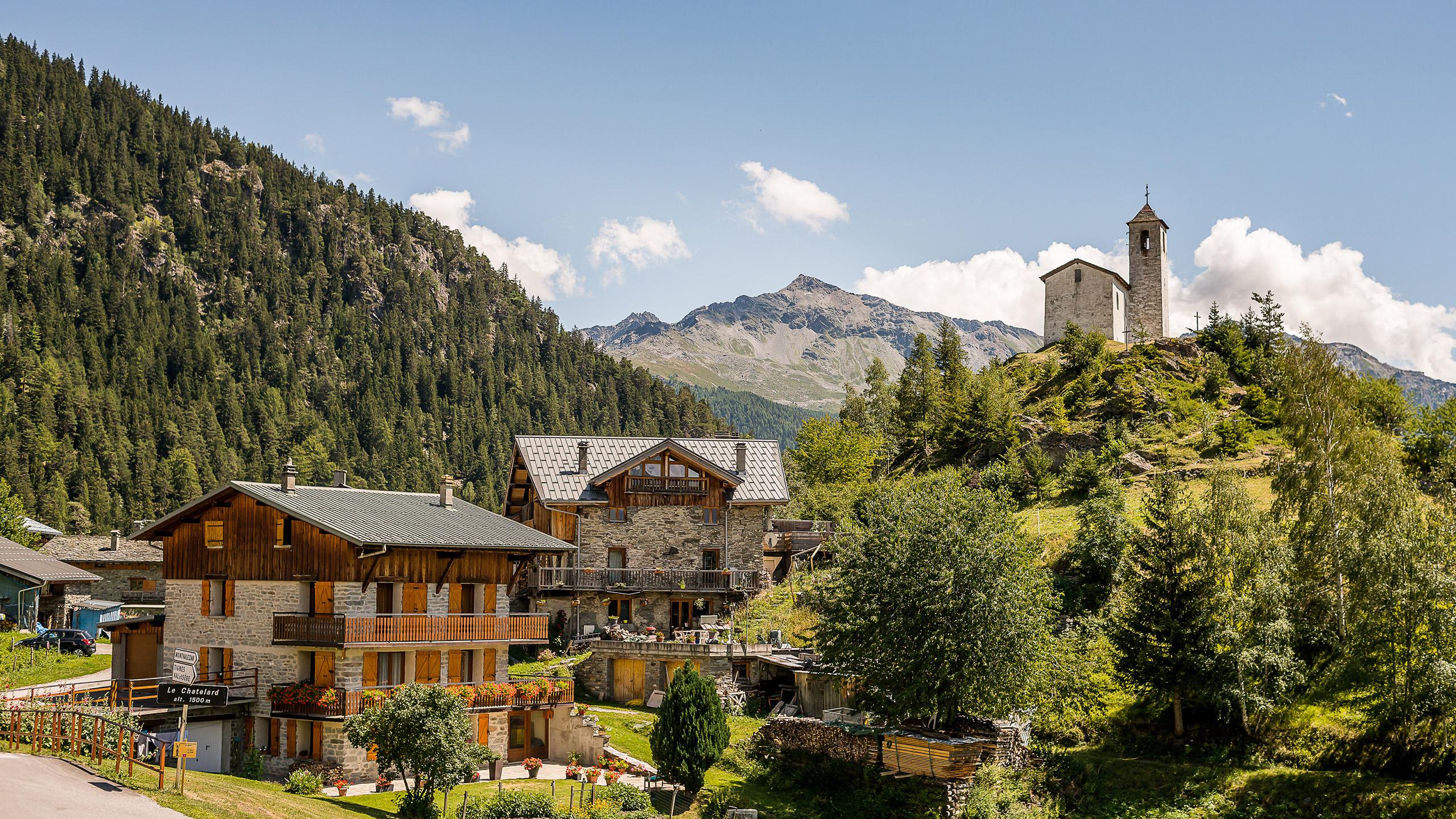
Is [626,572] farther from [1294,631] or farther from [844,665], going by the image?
[1294,631]

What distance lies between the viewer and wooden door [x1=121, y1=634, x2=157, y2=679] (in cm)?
4322

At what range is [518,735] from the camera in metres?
41.3

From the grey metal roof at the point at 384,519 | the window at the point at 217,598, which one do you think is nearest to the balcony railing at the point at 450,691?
the window at the point at 217,598

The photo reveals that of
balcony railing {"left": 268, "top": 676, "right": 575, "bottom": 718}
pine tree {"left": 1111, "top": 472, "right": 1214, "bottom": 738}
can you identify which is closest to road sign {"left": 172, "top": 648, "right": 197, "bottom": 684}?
balcony railing {"left": 268, "top": 676, "right": 575, "bottom": 718}

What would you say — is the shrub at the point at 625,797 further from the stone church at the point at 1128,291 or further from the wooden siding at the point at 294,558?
the stone church at the point at 1128,291

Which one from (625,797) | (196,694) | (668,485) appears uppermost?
(668,485)

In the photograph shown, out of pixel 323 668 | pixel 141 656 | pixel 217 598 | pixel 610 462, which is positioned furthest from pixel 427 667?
pixel 610 462

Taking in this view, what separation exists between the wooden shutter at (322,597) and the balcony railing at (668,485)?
64.9 ft

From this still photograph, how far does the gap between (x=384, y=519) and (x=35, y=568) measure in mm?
34975

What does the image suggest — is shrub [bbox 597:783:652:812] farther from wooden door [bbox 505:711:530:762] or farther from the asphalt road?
the asphalt road

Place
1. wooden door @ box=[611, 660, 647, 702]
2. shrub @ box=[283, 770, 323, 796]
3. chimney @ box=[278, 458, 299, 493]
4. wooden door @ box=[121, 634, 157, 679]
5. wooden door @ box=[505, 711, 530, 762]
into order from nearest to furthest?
shrub @ box=[283, 770, 323, 796]
wooden door @ box=[505, 711, 530, 762]
chimney @ box=[278, 458, 299, 493]
wooden door @ box=[121, 634, 157, 679]
wooden door @ box=[611, 660, 647, 702]

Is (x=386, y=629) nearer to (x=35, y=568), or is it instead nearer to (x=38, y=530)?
(x=35, y=568)

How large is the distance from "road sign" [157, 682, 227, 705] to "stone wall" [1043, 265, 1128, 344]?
69602 mm

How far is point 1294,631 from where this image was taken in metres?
35.3
